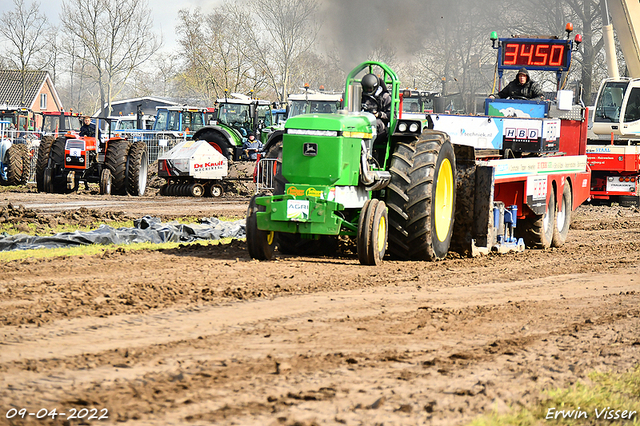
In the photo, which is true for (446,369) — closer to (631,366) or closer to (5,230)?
(631,366)

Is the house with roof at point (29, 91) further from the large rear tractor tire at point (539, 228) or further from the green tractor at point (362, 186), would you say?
the green tractor at point (362, 186)

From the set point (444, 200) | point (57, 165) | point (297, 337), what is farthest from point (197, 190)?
point (297, 337)

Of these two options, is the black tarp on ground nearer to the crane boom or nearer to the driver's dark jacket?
the driver's dark jacket

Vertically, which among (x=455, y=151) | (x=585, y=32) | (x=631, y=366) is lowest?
(x=631, y=366)

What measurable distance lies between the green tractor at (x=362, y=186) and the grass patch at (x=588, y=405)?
3.90 metres

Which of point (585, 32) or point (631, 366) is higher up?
point (585, 32)

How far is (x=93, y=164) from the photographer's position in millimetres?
20516

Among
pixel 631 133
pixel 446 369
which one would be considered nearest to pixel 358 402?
pixel 446 369

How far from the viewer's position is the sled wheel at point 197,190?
20.4 metres

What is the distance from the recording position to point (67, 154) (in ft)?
65.9

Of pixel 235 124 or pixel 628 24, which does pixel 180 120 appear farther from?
pixel 628 24

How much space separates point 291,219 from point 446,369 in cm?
383

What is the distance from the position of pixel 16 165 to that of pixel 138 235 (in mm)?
13183

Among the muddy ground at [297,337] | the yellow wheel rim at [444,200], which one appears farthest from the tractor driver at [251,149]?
the muddy ground at [297,337]
